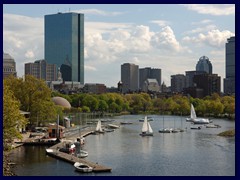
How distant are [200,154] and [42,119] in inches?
707

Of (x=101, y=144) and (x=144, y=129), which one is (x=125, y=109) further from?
(x=101, y=144)

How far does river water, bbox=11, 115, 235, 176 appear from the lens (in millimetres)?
24656

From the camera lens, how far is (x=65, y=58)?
175m

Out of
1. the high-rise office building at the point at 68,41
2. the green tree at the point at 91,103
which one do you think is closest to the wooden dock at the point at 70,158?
the green tree at the point at 91,103

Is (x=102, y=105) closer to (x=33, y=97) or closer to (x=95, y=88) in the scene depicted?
(x=33, y=97)

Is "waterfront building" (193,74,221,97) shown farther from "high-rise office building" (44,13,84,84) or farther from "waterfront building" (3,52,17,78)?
"waterfront building" (3,52,17,78)

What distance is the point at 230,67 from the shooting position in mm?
150250

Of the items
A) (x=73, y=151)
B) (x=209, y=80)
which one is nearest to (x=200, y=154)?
(x=73, y=151)

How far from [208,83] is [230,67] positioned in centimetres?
1511

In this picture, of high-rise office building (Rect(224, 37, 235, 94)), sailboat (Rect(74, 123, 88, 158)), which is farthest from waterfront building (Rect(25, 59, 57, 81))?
sailboat (Rect(74, 123, 88, 158))

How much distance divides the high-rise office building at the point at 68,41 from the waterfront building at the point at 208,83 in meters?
48.5

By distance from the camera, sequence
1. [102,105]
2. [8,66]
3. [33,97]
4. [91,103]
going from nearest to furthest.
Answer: [33,97], [91,103], [102,105], [8,66]

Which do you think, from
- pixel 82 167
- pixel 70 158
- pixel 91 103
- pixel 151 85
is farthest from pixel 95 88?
pixel 82 167
